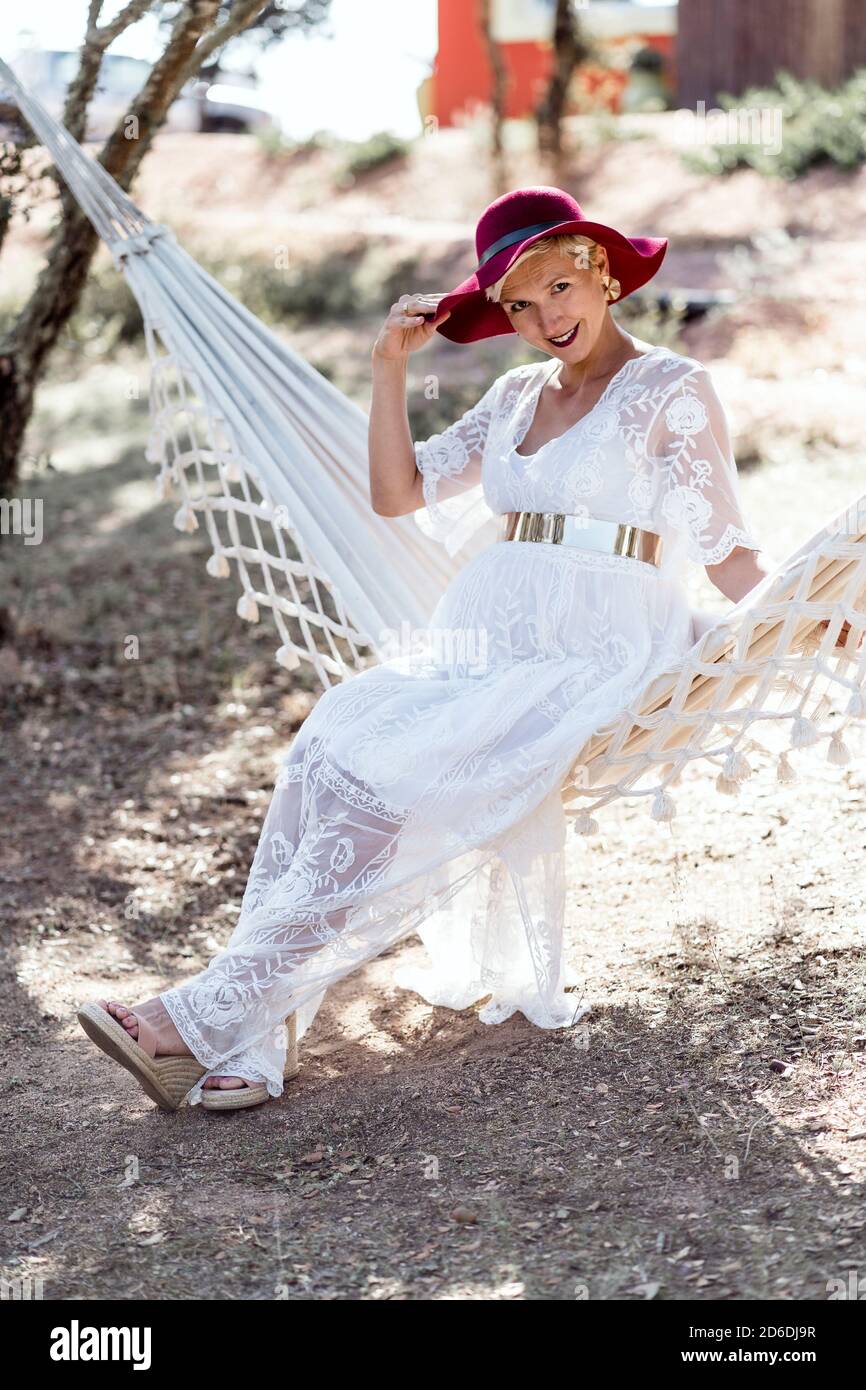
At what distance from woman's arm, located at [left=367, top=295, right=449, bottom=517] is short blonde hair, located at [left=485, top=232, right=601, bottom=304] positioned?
17 cm

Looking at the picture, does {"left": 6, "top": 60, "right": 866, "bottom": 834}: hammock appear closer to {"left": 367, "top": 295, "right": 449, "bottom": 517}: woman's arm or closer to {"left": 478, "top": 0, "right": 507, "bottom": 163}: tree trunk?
{"left": 367, "top": 295, "right": 449, "bottom": 517}: woman's arm

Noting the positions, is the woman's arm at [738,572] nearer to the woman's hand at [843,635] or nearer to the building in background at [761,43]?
the woman's hand at [843,635]

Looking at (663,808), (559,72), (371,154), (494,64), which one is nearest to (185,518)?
(663,808)

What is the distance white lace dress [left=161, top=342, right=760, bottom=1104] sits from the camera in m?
1.97

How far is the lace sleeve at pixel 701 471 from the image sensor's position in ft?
6.64

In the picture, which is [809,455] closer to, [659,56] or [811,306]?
[811,306]

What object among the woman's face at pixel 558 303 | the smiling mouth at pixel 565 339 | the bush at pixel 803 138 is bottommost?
the smiling mouth at pixel 565 339

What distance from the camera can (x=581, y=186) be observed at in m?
11.3

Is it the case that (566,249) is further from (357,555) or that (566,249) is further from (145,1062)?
(145,1062)

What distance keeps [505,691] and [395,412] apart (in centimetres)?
54

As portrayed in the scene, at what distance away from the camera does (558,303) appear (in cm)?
208

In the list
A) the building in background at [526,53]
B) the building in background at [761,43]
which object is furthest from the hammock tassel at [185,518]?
the building in background at [526,53]

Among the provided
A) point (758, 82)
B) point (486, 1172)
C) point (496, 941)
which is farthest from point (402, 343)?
point (758, 82)

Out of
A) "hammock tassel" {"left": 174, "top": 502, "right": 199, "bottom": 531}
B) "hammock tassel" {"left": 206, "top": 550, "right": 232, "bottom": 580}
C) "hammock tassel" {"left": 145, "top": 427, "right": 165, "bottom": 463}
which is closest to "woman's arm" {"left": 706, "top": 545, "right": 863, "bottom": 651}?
"hammock tassel" {"left": 206, "top": 550, "right": 232, "bottom": 580}
